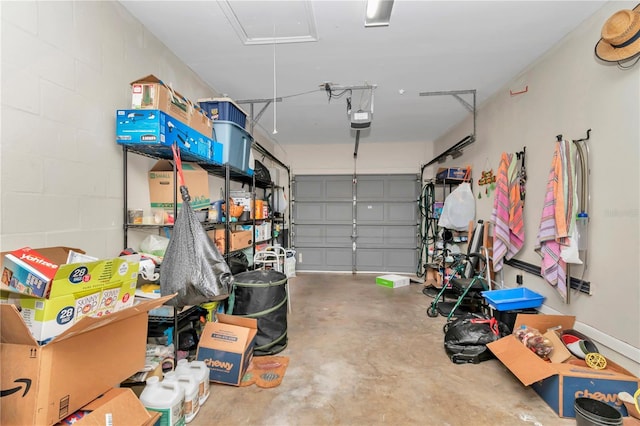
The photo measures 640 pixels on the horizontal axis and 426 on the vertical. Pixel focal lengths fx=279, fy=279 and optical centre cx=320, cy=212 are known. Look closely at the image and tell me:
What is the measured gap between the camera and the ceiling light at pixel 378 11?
1762 mm

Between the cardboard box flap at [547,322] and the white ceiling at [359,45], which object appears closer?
the white ceiling at [359,45]

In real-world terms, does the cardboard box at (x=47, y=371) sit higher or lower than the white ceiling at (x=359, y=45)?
lower

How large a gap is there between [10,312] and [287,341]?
2010mm

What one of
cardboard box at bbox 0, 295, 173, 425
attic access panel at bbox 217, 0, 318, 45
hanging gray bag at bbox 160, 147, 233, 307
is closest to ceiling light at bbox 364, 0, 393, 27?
attic access panel at bbox 217, 0, 318, 45

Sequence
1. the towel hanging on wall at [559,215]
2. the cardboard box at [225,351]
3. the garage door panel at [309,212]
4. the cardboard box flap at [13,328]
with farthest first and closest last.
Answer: the garage door panel at [309,212] < the towel hanging on wall at [559,215] < the cardboard box at [225,351] < the cardboard box flap at [13,328]

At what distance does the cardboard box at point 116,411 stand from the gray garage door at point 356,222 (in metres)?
4.96

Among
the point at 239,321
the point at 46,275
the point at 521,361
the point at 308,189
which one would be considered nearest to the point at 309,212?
the point at 308,189

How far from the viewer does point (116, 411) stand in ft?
3.83

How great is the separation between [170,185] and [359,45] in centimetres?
200

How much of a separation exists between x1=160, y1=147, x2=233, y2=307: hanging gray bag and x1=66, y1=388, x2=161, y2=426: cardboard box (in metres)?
0.55

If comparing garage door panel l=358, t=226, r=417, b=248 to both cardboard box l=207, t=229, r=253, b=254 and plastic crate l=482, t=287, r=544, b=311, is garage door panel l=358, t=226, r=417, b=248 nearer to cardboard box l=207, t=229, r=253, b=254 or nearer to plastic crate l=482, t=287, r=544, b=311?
cardboard box l=207, t=229, r=253, b=254

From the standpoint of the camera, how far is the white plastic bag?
413 cm

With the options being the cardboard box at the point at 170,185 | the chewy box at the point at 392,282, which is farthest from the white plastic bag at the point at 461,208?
the cardboard box at the point at 170,185

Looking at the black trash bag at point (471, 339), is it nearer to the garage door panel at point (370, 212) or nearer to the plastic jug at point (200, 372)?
the plastic jug at point (200, 372)
